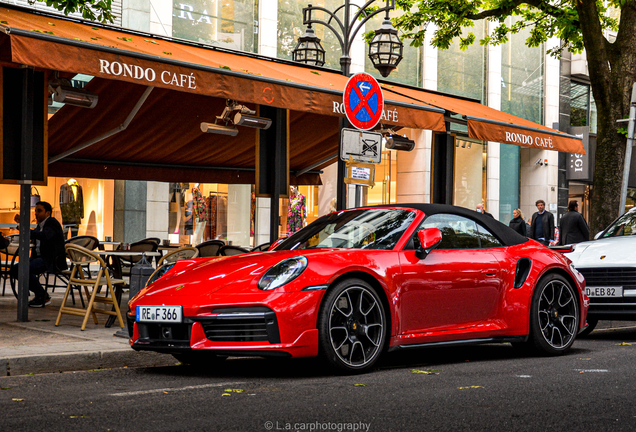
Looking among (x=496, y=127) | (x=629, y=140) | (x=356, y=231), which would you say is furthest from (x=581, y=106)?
(x=356, y=231)

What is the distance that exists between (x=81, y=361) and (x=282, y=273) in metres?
1.95

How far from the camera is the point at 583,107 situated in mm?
29297

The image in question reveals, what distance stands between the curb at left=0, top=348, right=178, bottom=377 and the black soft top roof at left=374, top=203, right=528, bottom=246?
8.15 feet

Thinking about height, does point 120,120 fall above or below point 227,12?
below

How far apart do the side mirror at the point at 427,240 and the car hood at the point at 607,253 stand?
3364mm

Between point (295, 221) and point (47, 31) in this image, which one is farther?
point (295, 221)

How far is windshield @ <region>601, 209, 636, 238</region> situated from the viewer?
9.69m

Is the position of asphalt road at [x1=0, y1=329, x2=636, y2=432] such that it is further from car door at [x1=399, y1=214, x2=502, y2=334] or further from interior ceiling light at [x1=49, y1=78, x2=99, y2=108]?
interior ceiling light at [x1=49, y1=78, x2=99, y2=108]

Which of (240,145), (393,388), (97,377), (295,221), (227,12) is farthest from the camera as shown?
(227,12)

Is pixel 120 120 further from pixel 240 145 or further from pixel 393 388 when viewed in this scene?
pixel 393 388

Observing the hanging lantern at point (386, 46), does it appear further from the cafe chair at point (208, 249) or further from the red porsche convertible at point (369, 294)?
the red porsche convertible at point (369, 294)

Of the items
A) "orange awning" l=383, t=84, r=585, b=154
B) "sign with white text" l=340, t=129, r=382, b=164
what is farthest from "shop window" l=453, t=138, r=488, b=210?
"sign with white text" l=340, t=129, r=382, b=164

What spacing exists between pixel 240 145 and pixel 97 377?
29.6 feet

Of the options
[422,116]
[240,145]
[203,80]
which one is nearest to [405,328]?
[203,80]
